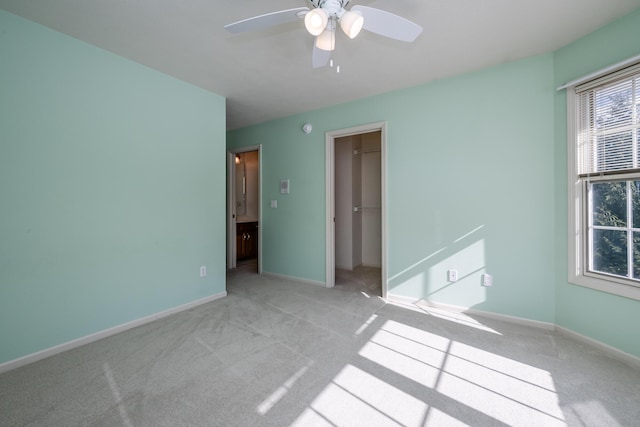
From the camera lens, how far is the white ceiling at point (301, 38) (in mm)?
1782

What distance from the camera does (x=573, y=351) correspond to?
6.57 ft

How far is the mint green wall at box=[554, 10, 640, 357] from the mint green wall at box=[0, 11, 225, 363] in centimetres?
354

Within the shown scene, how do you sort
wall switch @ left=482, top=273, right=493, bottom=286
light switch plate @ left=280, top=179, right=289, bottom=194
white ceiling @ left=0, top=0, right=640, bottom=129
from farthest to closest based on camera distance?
light switch plate @ left=280, top=179, right=289, bottom=194, wall switch @ left=482, top=273, right=493, bottom=286, white ceiling @ left=0, top=0, right=640, bottom=129

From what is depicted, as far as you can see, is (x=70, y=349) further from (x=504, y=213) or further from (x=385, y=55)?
(x=504, y=213)

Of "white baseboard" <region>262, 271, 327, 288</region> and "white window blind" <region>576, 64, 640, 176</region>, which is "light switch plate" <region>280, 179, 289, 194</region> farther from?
"white window blind" <region>576, 64, 640, 176</region>

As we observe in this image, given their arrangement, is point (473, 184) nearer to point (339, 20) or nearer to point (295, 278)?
point (339, 20)

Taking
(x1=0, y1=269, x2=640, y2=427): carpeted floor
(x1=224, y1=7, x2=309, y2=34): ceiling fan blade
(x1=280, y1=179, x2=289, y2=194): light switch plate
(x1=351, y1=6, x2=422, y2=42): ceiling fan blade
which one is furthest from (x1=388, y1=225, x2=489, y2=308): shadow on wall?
(x1=224, y1=7, x2=309, y2=34): ceiling fan blade

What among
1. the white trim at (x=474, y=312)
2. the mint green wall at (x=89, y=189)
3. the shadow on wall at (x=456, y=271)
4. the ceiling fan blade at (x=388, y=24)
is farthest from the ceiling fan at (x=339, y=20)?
the white trim at (x=474, y=312)

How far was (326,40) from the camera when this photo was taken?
1.68m

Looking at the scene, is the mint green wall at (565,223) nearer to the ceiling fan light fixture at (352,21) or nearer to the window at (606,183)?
the window at (606,183)

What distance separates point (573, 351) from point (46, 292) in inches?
159

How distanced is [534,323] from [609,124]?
1.75 meters

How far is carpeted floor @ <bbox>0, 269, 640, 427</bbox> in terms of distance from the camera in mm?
1414

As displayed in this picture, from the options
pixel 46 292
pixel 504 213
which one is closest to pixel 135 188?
pixel 46 292
